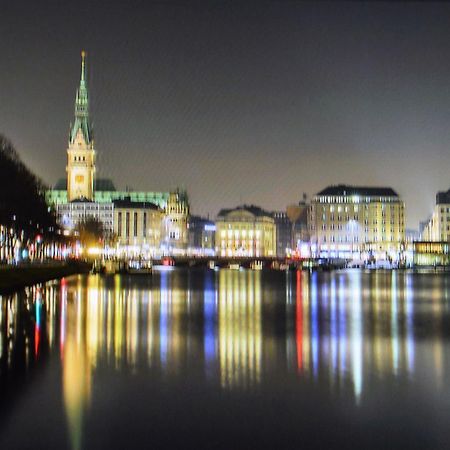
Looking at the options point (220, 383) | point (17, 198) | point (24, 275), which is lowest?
point (220, 383)

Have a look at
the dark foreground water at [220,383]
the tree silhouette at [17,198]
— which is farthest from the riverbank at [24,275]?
the dark foreground water at [220,383]

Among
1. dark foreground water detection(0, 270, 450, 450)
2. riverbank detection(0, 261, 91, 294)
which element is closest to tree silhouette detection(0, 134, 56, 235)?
riverbank detection(0, 261, 91, 294)

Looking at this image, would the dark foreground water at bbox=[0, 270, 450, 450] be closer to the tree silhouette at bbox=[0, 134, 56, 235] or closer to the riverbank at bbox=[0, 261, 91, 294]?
the riverbank at bbox=[0, 261, 91, 294]

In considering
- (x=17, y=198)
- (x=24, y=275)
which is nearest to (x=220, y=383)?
(x=24, y=275)

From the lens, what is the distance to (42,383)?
1836 centimetres

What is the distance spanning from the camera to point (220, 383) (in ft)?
62.4

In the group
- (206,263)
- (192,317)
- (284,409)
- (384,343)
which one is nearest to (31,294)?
(192,317)

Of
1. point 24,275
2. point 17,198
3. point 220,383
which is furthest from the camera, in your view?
point 17,198

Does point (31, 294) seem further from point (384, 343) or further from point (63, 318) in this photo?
point (384, 343)

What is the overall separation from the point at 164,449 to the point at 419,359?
40.8ft

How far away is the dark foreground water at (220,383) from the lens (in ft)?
47.1

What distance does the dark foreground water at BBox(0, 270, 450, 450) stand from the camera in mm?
14367

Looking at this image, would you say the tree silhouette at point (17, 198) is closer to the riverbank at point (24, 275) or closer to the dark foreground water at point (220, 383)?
the riverbank at point (24, 275)

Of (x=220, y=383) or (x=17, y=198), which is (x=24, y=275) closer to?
(x=17, y=198)
